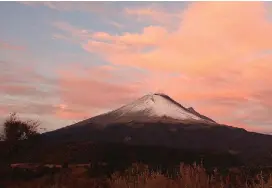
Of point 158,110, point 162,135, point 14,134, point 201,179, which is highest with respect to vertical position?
point 158,110

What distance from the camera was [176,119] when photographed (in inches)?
5689

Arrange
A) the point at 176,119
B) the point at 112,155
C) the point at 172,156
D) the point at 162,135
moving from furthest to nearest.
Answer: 1. the point at 176,119
2. the point at 162,135
3. the point at 172,156
4. the point at 112,155

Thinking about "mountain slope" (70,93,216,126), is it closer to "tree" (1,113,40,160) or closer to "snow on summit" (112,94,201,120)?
"snow on summit" (112,94,201,120)

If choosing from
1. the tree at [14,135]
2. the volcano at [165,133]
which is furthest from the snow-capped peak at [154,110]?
the tree at [14,135]

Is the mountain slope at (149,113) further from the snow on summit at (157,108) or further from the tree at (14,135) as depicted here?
the tree at (14,135)

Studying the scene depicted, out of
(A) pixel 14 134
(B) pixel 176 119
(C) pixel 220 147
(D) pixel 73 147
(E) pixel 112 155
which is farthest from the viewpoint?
(B) pixel 176 119

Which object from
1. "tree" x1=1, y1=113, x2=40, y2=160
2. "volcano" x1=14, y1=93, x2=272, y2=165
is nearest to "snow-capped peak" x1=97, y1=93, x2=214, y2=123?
"volcano" x1=14, y1=93, x2=272, y2=165

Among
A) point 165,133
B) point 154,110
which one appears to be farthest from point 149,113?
point 165,133

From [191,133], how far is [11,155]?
9155cm

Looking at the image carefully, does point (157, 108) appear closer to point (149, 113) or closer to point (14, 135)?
point (149, 113)

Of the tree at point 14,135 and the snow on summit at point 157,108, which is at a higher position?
the snow on summit at point 157,108

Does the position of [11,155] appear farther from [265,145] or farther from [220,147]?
[265,145]

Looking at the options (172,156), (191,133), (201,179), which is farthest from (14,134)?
(191,133)

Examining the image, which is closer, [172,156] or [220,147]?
[172,156]
